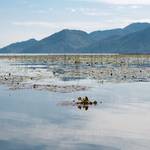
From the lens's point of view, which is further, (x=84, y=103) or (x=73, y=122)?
(x=84, y=103)

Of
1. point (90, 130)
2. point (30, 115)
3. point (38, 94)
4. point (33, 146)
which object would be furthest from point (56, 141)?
point (38, 94)

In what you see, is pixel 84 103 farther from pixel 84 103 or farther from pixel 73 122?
pixel 73 122

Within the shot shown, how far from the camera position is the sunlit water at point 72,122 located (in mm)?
21281

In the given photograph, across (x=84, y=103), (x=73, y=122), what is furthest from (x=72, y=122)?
(x=84, y=103)

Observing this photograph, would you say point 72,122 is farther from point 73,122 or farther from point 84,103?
point 84,103

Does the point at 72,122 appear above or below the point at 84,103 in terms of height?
below

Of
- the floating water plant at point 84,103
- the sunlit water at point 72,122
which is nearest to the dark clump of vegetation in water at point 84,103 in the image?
the floating water plant at point 84,103

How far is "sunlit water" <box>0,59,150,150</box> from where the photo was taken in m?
21.3

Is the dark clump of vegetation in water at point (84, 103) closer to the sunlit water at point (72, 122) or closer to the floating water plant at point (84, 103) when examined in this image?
the floating water plant at point (84, 103)

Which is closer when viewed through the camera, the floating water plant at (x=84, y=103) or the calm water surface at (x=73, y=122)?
the calm water surface at (x=73, y=122)

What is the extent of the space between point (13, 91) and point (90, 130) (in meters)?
19.8

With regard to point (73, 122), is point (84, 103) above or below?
above

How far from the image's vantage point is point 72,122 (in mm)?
26484

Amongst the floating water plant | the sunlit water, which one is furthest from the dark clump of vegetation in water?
the sunlit water
